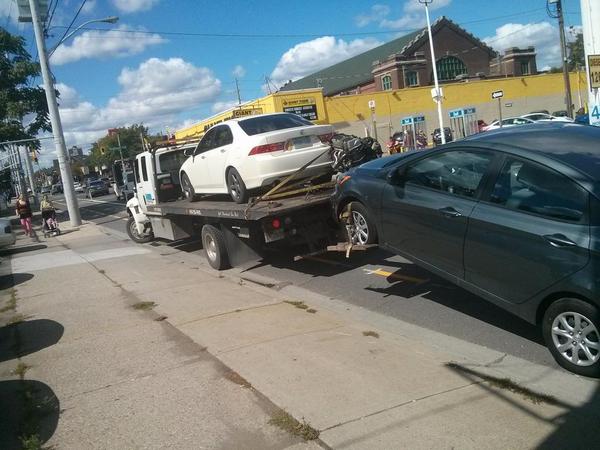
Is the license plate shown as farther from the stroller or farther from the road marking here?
the stroller

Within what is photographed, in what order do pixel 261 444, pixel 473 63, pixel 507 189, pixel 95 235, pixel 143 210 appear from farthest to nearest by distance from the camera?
1. pixel 473 63
2. pixel 95 235
3. pixel 143 210
4. pixel 507 189
5. pixel 261 444

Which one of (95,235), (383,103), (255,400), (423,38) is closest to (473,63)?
(423,38)

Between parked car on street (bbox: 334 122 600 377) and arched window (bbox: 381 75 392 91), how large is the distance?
181 ft

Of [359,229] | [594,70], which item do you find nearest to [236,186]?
[359,229]

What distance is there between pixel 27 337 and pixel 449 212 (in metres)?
4.83

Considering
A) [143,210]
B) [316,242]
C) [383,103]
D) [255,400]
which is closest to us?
[255,400]

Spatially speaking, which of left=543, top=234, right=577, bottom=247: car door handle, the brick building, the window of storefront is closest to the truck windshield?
left=543, top=234, right=577, bottom=247: car door handle

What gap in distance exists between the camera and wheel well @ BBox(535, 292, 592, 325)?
13.1 feet

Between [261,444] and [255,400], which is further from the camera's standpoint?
[255,400]

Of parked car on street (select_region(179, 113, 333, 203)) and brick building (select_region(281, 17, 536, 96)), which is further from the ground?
brick building (select_region(281, 17, 536, 96))

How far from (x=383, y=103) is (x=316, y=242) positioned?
3918 centimetres

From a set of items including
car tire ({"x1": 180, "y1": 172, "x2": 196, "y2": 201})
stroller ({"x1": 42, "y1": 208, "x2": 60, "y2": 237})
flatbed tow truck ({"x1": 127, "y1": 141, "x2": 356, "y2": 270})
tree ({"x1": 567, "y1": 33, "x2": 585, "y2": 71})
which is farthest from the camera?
tree ({"x1": 567, "y1": 33, "x2": 585, "y2": 71})

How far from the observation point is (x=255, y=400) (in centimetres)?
398

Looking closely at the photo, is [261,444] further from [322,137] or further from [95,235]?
[95,235]
